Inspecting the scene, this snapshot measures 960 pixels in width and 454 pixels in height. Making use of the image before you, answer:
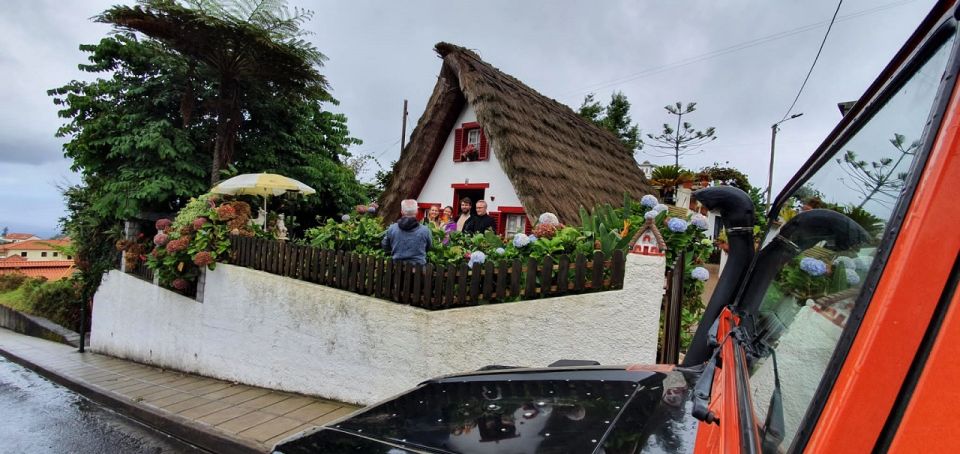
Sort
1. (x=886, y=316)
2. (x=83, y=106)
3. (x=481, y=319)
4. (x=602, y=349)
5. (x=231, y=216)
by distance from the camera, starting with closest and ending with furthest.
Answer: (x=886, y=316) < (x=602, y=349) < (x=481, y=319) < (x=231, y=216) < (x=83, y=106)

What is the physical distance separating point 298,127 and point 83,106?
459cm

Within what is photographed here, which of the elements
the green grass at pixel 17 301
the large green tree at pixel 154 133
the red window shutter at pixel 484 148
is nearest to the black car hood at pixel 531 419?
the red window shutter at pixel 484 148

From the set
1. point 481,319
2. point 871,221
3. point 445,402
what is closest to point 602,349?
point 481,319

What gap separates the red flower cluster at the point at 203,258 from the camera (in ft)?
19.6

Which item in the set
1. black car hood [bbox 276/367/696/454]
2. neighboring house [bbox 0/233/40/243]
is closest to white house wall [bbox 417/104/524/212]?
black car hood [bbox 276/367/696/454]

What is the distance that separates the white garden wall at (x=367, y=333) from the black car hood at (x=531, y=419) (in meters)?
2.06

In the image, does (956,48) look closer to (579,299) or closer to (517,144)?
(579,299)

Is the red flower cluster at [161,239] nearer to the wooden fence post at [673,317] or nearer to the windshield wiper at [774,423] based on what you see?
the wooden fence post at [673,317]

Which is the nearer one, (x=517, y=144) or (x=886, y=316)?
(x=886, y=316)

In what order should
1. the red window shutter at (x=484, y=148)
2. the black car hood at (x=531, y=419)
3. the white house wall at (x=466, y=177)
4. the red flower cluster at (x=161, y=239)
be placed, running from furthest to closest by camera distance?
the red window shutter at (x=484, y=148) → the white house wall at (x=466, y=177) → the red flower cluster at (x=161, y=239) → the black car hood at (x=531, y=419)

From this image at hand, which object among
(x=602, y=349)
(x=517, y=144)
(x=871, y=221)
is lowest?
(x=602, y=349)

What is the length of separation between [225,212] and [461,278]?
14.1 feet

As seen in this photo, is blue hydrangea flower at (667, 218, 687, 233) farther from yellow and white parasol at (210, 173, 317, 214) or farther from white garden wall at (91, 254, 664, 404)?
yellow and white parasol at (210, 173, 317, 214)

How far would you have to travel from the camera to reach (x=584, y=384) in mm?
1668
